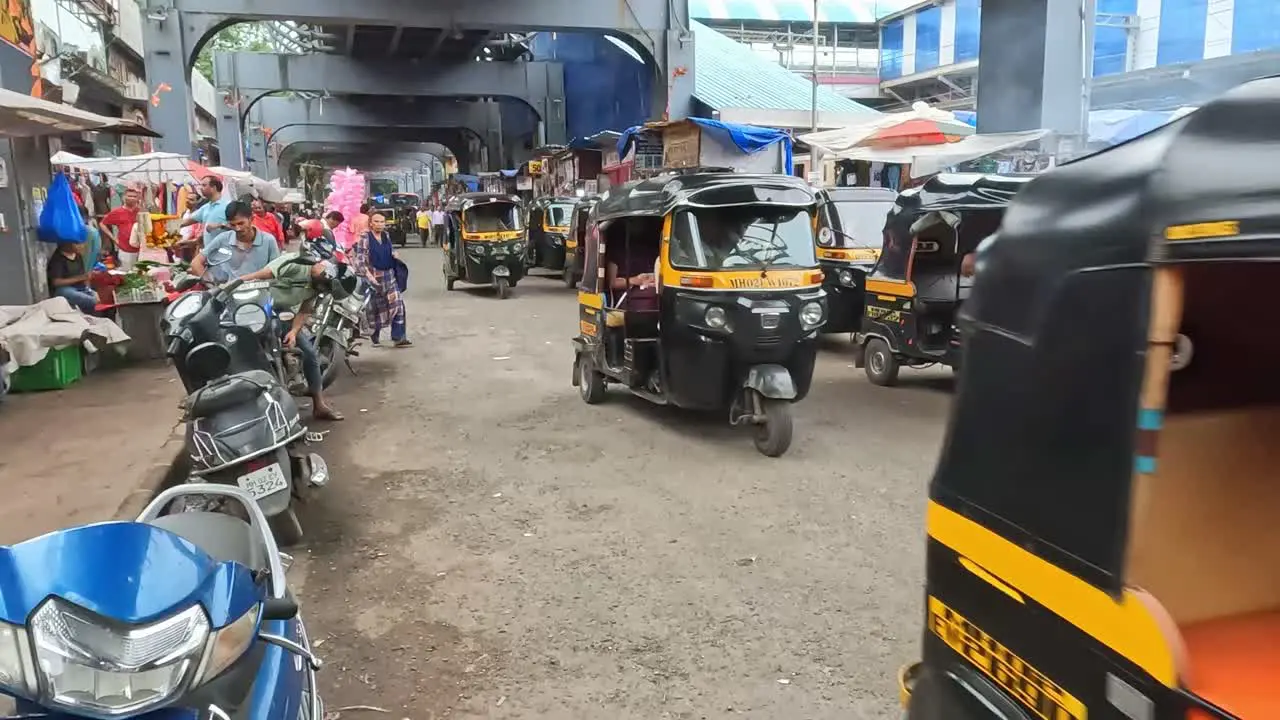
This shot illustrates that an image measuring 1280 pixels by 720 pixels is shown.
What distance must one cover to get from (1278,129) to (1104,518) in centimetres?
75

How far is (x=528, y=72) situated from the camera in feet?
98.3

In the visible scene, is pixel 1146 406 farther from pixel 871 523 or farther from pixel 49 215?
pixel 49 215

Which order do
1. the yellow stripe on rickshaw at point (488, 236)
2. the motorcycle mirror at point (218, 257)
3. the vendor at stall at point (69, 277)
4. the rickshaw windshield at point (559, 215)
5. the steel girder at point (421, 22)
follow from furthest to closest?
1. the rickshaw windshield at point (559, 215)
2. the steel girder at point (421, 22)
3. the yellow stripe on rickshaw at point (488, 236)
4. the vendor at stall at point (69, 277)
5. the motorcycle mirror at point (218, 257)

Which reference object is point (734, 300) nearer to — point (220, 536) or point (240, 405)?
point (240, 405)

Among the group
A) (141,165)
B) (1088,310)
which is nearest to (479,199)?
(141,165)

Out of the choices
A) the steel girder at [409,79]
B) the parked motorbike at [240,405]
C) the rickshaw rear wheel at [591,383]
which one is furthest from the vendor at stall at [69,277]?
the steel girder at [409,79]

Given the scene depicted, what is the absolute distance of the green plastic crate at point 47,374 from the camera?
8.31m

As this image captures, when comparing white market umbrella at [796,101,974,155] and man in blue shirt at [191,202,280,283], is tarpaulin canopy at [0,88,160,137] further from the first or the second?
white market umbrella at [796,101,974,155]

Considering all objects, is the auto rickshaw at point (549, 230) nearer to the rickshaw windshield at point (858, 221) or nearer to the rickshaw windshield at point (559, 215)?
the rickshaw windshield at point (559, 215)

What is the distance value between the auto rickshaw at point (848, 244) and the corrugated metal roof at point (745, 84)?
9.08 m

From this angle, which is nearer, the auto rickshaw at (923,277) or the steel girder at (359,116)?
the auto rickshaw at (923,277)

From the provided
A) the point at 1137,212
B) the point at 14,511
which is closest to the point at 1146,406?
the point at 1137,212

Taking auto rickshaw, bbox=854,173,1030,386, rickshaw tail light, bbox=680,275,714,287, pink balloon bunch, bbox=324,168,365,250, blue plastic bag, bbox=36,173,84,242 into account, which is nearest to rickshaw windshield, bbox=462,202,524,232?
pink balloon bunch, bbox=324,168,365,250

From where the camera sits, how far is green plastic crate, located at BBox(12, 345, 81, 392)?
27.3 feet
